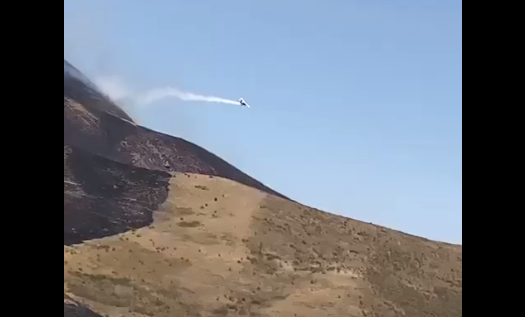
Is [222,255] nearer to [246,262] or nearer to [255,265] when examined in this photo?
[246,262]

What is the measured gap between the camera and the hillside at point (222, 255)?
2000cm

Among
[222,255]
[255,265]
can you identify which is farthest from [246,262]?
[222,255]

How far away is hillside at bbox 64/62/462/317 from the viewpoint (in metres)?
20.0

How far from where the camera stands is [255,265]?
22297 millimetres

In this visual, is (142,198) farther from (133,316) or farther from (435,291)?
(435,291)

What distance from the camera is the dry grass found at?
65.4 ft

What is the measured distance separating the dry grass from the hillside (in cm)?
4

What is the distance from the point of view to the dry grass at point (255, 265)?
65.4 ft

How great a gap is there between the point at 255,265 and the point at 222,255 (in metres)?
1.19

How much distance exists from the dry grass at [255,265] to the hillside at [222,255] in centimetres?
4

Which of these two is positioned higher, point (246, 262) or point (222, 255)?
point (222, 255)
